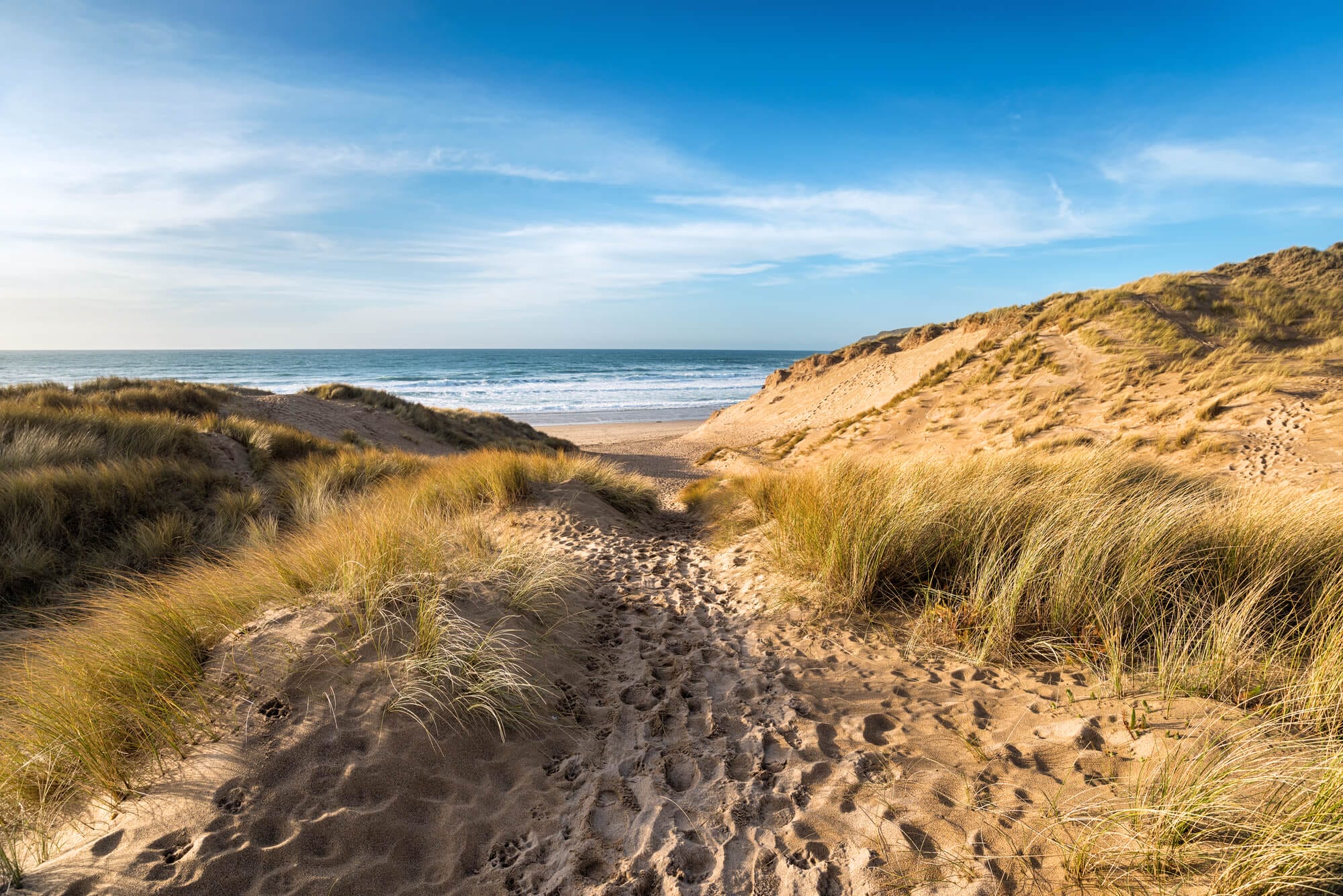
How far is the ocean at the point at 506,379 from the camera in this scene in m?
36.6

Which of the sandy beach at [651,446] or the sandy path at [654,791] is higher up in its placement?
the sandy path at [654,791]

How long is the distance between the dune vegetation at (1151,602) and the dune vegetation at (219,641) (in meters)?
2.54

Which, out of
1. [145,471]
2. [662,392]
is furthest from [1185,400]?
[662,392]

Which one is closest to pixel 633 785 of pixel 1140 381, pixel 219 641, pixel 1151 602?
pixel 219 641

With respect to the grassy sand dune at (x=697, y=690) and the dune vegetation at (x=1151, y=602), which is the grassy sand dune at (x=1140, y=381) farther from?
the dune vegetation at (x=1151, y=602)

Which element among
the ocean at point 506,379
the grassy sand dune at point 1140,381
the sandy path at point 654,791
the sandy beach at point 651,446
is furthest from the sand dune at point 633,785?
the ocean at point 506,379

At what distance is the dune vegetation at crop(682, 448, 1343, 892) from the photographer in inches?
76.0

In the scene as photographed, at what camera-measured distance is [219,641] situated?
130 inches

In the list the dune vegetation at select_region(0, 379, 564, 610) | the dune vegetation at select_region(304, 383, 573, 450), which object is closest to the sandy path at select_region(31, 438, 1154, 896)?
the dune vegetation at select_region(0, 379, 564, 610)

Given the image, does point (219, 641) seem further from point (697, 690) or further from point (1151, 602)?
point (1151, 602)

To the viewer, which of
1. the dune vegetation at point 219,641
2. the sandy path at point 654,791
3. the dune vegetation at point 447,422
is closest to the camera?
the sandy path at point 654,791

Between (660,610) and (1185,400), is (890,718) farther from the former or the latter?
(1185,400)

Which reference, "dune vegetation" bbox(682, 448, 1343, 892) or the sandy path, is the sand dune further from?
"dune vegetation" bbox(682, 448, 1343, 892)

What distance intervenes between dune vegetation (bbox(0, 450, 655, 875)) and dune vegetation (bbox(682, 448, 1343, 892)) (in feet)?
8.35
